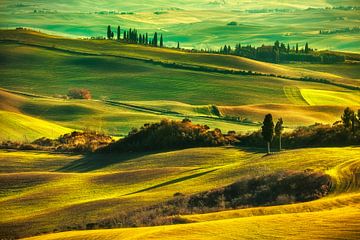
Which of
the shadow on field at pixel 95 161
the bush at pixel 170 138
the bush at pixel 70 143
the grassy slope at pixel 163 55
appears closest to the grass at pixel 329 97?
the grassy slope at pixel 163 55

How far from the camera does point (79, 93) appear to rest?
122 metres

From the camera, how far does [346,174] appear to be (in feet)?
161

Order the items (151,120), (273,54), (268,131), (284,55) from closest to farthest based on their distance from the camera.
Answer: (268,131)
(151,120)
(273,54)
(284,55)

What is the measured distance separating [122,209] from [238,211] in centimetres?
781

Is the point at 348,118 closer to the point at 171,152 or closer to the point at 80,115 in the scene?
the point at 171,152

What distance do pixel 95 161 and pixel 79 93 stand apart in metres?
52.7

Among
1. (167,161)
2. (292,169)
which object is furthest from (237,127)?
(292,169)

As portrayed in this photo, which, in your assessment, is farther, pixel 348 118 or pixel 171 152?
pixel 171 152

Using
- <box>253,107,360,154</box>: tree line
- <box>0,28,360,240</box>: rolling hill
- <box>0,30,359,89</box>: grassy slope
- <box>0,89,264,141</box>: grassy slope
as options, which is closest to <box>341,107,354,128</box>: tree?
<box>253,107,360,154</box>: tree line

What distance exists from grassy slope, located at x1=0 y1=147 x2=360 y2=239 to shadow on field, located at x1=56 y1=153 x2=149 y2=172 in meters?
0.07

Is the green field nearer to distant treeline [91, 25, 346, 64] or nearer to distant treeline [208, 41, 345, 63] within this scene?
distant treeline [91, 25, 346, 64]

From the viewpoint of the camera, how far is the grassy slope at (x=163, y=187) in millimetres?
41062

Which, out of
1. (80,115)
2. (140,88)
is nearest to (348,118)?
(80,115)

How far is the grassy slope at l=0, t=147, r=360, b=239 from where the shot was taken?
4106cm
